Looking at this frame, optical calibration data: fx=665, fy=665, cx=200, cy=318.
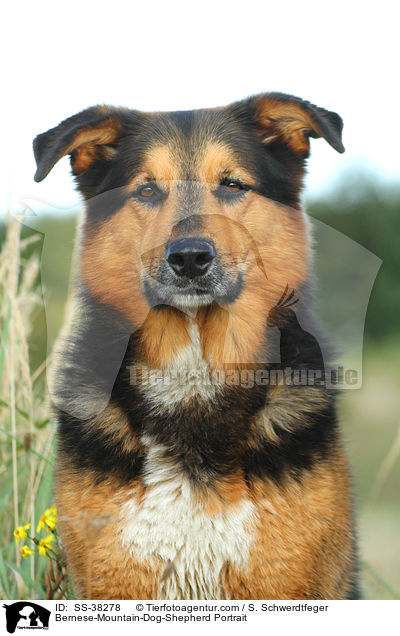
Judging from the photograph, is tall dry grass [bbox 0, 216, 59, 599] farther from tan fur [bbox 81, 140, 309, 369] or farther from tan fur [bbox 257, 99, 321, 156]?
tan fur [bbox 257, 99, 321, 156]

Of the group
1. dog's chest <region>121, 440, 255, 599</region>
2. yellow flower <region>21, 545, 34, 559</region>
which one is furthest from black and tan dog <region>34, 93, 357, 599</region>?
yellow flower <region>21, 545, 34, 559</region>

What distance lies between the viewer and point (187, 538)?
8.71ft

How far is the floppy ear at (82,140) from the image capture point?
2654 millimetres

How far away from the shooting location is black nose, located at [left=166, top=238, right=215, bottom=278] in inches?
103

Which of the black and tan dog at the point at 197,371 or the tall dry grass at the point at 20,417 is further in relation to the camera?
the tall dry grass at the point at 20,417

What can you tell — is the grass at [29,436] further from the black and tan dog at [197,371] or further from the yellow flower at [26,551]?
the black and tan dog at [197,371]

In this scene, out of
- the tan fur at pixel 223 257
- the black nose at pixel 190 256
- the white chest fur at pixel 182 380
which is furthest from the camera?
the white chest fur at pixel 182 380

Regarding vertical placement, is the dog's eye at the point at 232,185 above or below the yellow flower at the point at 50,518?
above

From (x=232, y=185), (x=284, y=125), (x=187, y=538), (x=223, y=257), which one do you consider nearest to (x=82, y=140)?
(x=232, y=185)

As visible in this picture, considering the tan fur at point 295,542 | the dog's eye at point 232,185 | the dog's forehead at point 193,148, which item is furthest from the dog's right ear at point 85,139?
the tan fur at point 295,542

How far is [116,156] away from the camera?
116 inches

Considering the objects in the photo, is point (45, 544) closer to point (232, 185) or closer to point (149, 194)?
point (149, 194)

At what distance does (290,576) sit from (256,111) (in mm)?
1957
